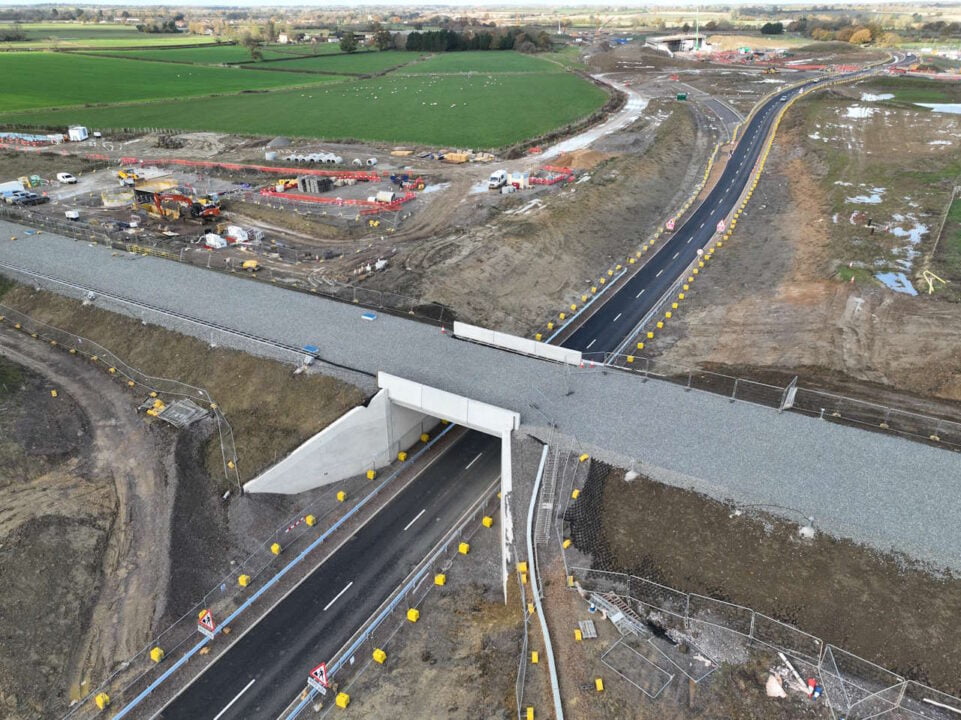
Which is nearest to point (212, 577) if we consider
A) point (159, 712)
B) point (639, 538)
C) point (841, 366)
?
point (159, 712)

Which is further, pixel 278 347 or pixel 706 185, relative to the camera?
pixel 706 185

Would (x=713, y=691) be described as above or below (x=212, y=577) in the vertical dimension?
above

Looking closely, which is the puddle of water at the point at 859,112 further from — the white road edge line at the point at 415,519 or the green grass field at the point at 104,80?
the green grass field at the point at 104,80

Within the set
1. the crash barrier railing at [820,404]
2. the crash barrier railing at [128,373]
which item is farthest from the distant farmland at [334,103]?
the crash barrier railing at [820,404]

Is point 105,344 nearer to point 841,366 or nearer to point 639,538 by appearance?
point 639,538

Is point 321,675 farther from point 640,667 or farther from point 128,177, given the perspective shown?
point 128,177

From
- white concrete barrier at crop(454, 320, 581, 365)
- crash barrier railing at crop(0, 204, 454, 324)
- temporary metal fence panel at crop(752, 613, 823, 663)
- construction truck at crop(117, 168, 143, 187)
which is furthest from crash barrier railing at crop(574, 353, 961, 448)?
construction truck at crop(117, 168, 143, 187)

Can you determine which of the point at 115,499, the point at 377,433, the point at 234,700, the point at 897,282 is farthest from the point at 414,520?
the point at 897,282
